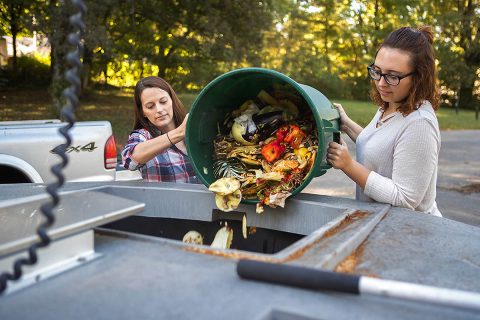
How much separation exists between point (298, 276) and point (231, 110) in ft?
5.21

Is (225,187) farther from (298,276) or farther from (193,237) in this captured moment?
Result: (298,276)

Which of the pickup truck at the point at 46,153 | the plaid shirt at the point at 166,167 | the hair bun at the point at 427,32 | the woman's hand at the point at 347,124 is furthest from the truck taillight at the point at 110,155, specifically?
the hair bun at the point at 427,32

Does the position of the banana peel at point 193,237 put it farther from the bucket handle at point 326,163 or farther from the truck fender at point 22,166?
the truck fender at point 22,166

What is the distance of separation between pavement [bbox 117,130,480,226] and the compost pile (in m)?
2.35

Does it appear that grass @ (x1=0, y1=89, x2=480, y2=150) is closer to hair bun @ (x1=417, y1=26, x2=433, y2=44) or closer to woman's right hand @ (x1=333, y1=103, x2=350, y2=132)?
woman's right hand @ (x1=333, y1=103, x2=350, y2=132)

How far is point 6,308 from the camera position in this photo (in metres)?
1.03

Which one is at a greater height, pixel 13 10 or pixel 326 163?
pixel 13 10

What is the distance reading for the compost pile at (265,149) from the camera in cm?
211

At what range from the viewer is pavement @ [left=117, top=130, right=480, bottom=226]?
6.36 m

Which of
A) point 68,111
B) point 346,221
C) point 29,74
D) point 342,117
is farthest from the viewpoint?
point 29,74

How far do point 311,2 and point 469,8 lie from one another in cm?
1028

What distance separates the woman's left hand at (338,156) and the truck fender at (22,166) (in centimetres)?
284

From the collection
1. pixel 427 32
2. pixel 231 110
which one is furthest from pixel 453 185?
pixel 231 110

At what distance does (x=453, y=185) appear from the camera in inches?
328
